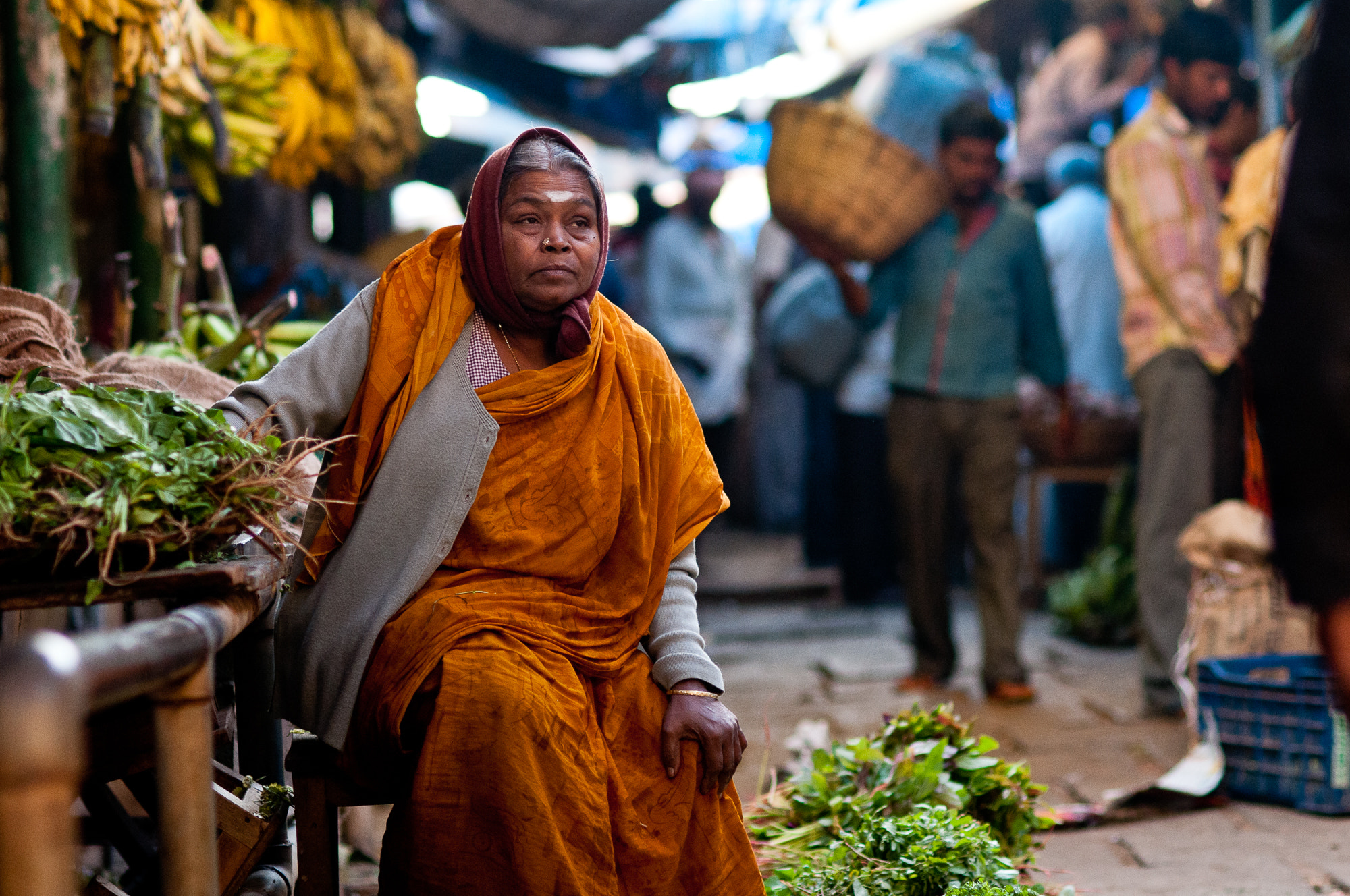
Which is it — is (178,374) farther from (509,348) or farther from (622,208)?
(622,208)

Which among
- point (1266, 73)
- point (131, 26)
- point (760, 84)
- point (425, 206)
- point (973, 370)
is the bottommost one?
point (973, 370)

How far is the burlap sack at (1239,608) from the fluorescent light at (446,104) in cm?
668

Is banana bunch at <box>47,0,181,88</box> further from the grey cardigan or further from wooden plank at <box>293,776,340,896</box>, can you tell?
wooden plank at <box>293,776,340,896</box>

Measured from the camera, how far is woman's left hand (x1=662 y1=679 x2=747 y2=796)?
6.73 ft

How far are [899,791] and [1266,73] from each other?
4910mm

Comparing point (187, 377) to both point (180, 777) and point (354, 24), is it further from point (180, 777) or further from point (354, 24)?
point (354, 24)

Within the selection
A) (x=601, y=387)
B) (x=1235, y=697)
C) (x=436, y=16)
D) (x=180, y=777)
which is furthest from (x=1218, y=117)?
(x=436, y=16)

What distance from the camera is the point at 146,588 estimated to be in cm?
151

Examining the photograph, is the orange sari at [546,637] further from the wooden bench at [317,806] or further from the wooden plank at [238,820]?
the wooden plank at [238,820]

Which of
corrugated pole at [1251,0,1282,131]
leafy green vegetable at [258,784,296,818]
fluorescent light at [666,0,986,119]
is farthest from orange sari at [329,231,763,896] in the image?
fluorescent light at [666,0,986,119]

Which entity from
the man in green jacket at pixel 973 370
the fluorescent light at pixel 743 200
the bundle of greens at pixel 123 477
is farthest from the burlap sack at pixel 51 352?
the fluorescent light at pixel 743 200

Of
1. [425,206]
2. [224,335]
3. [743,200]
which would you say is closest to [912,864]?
[224,335]

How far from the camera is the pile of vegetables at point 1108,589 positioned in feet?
20.0

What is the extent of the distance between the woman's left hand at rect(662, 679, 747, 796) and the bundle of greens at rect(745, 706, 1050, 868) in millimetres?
511
